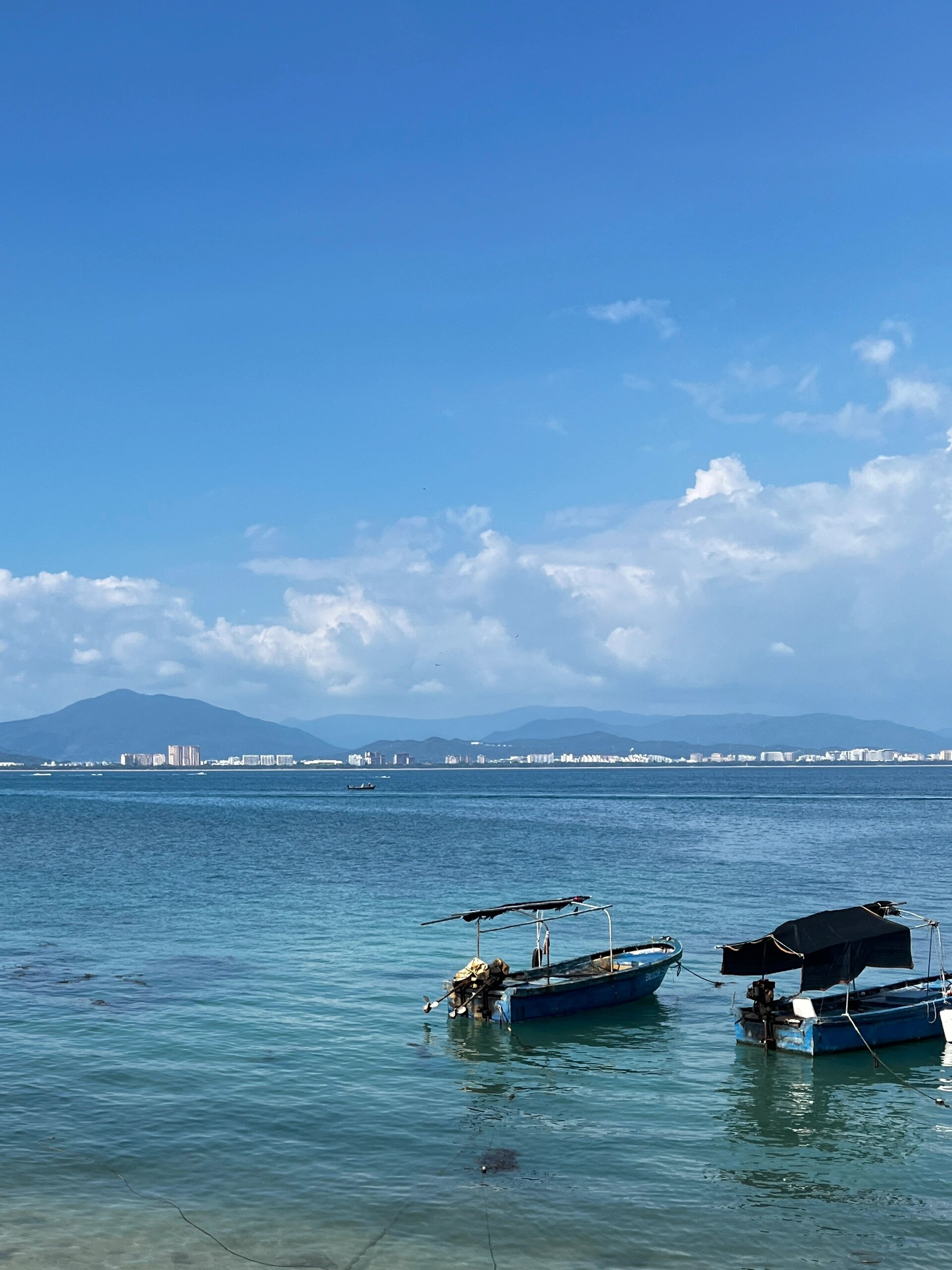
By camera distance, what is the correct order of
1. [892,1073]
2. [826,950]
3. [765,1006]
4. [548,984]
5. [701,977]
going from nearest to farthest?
[892,1073] < [765,1006] < [826,950] < [548,984] < [701,977]

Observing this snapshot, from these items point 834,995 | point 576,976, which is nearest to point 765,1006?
point 834,995

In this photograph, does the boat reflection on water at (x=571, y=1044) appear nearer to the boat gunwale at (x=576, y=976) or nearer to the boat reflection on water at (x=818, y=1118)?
the boat gunwale at (x=576, y=976)

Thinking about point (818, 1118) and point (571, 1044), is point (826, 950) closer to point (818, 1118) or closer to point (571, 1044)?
point (818, 1118)

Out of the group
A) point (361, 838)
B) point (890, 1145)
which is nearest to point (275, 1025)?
point (890, 1145)

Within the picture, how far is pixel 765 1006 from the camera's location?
3447 cm

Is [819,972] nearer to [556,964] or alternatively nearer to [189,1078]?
[556,964]

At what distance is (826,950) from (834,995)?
2.51 meters

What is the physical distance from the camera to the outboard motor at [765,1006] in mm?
33938

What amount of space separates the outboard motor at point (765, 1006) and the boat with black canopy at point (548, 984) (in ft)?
Result: 18.7

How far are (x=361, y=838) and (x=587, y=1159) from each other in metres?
91.8

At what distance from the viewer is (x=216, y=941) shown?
168ft

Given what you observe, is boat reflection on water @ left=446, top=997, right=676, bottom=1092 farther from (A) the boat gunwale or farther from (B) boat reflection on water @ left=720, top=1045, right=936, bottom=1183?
(B) boat reflection on water @ left=720, top=1045, right=936, bottom=1183

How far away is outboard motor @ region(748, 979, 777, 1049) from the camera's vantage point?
33938mm

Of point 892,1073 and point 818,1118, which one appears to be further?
point 892,1073
